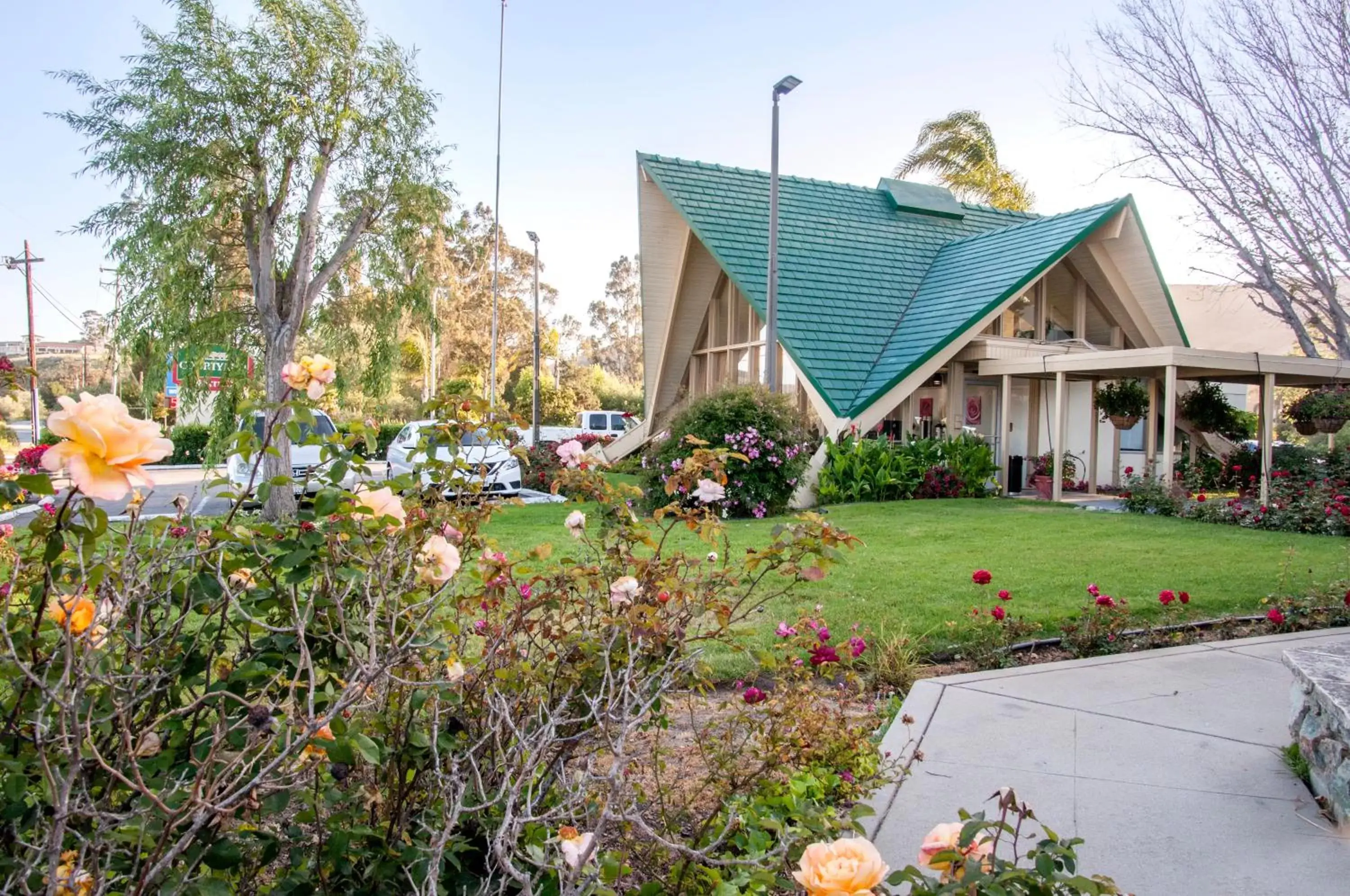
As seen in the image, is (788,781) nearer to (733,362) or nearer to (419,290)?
(419,290)

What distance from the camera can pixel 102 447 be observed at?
137cm

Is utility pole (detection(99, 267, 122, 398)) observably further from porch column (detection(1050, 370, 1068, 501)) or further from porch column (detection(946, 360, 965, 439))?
porch column (detection(1050, 370, 1068, 501))

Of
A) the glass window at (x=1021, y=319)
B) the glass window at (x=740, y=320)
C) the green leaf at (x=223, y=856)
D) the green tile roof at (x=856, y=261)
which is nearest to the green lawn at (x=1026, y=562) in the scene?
the green leaf at (x=223, y=856)

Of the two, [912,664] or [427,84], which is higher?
[427,84]

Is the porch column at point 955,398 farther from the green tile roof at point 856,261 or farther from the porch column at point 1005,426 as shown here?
the green tile roof at point 856,261

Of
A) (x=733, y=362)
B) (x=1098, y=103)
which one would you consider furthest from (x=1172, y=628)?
(x=733, y=362)

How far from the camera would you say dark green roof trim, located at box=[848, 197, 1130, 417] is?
1445cm

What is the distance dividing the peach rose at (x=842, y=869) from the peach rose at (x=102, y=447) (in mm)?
1186

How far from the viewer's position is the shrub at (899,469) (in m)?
14.0

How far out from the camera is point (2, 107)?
11.7m

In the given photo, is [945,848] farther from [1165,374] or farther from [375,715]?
[1165,374]

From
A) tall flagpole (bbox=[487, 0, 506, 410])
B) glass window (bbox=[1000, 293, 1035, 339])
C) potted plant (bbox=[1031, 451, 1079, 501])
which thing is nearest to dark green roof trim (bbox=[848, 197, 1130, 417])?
glass window (bbox=[1000, 293, 1035, 339])

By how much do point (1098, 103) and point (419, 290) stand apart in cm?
917

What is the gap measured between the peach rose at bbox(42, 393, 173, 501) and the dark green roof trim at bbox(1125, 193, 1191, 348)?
1772 centimetres
